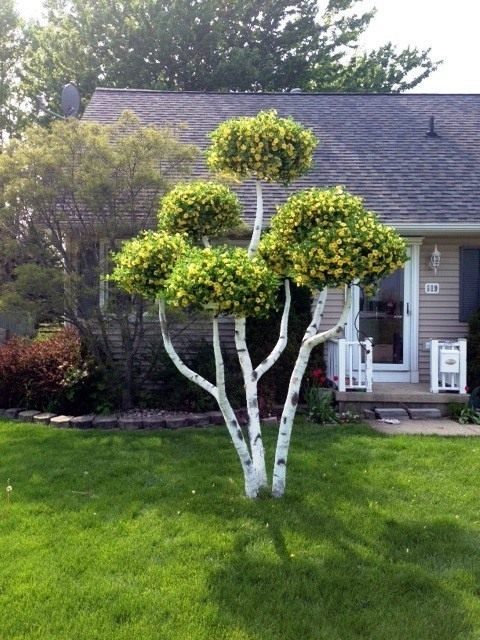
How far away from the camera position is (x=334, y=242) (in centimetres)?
423

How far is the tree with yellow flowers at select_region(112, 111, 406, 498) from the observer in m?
4.26

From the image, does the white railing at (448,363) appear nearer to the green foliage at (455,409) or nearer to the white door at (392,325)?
the green foliage at (455,409)

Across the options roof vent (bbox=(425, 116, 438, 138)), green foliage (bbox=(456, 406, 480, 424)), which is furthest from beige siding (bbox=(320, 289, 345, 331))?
roof vent (bbox=(425, 116, 438, 138))

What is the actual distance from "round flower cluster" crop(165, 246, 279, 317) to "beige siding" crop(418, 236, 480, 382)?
5.33 m

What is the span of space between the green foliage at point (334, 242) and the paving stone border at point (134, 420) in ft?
10.4

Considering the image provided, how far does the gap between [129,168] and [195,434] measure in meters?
3.19

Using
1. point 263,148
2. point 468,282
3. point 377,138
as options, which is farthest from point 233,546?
point 377,138

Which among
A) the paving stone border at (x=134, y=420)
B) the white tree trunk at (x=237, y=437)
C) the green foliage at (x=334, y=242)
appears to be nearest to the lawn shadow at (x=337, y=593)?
the white tree trunk at (x=237, y=437)

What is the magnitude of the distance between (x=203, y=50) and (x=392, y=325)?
15.9 metres

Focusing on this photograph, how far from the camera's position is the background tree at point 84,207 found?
7332 mm

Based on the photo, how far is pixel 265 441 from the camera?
6512 mm

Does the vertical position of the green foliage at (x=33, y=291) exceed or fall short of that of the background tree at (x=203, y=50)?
it falls short

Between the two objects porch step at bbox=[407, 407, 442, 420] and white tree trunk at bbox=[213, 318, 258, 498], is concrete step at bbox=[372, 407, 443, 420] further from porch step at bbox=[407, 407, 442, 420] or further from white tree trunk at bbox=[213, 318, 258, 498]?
white tree trunk at bbox=[213, 318, 258, 498]

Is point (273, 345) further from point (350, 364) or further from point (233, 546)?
point (233, 546)
